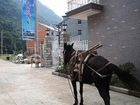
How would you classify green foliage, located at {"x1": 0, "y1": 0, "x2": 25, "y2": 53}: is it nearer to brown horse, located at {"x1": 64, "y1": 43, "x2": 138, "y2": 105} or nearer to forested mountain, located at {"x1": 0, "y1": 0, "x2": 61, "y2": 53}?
forested mountain, located at {"x1": 0, "y1": 0, "x2": 61, "y2": 53}

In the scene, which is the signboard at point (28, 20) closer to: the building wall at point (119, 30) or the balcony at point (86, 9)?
the balcony at point (86, 9)

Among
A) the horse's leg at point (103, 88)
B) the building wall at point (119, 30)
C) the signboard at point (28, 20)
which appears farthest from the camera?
Result: the signboard at point (28, 20)

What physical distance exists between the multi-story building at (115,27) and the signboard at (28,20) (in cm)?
845

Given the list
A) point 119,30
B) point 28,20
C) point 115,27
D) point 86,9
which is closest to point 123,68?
point 119,30

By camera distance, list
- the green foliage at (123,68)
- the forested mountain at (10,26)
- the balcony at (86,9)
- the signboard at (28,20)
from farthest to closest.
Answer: the forested mountain at (10,26), the signboard at (28,20), the balcony at (86,9), the green foliage at (123,68)

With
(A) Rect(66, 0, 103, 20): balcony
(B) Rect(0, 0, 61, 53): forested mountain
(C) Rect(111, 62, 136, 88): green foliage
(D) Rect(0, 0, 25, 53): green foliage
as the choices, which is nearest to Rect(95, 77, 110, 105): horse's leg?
(C) Rect(111, 62, 136, 88): green foliage

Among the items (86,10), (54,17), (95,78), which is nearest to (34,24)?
(86,10)

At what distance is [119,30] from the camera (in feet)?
39.6

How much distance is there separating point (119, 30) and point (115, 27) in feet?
1.12

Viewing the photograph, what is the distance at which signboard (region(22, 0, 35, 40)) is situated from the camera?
73.5ft

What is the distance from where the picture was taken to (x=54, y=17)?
13150 cm

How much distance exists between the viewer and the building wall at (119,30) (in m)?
11.1

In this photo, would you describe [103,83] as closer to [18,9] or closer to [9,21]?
[9,21]

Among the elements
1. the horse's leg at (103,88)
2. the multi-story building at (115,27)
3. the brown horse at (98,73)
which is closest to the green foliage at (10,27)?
the multi-story building at (115,27)
